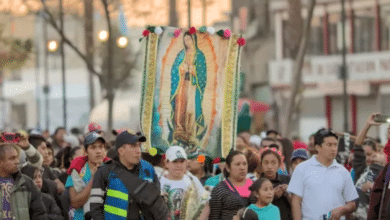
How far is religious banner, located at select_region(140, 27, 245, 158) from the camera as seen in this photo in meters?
11.7

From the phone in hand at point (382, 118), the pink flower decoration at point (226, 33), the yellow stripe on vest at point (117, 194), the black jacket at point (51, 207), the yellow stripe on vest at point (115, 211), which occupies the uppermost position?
the pink flower decoration at point (226, 33)

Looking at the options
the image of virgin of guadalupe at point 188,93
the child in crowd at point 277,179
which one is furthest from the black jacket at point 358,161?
the image of virgin of guadalupe at point 188,93

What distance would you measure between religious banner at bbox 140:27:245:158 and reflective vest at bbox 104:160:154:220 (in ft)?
8.24

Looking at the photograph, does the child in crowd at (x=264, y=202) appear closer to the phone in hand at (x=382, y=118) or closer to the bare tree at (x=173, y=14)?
the phone in hand at (x=382, y=118)

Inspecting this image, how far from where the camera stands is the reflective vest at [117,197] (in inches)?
353

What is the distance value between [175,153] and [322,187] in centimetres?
161

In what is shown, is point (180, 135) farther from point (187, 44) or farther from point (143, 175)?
point (143, 175)

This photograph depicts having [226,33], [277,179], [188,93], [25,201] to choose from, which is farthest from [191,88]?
[25,201]

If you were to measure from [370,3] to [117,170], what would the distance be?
3488cm

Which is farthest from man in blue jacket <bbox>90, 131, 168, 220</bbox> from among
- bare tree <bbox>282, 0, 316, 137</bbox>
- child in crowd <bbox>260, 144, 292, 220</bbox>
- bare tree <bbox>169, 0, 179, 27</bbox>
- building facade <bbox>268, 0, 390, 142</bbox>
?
building facade <bbox>268, 0, 390, 142</bbox>

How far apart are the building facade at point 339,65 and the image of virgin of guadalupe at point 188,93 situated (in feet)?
93.1

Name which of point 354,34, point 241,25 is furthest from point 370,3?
point 241,25

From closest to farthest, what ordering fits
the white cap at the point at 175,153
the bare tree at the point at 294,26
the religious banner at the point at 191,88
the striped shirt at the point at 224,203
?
the striped shirt at the point at 224,203 < the white cap at the point at 175,153 < the religious banner at the point at 191,88 < the bare tree at the point at 294,26

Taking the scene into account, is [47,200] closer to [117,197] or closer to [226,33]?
[117,197]
